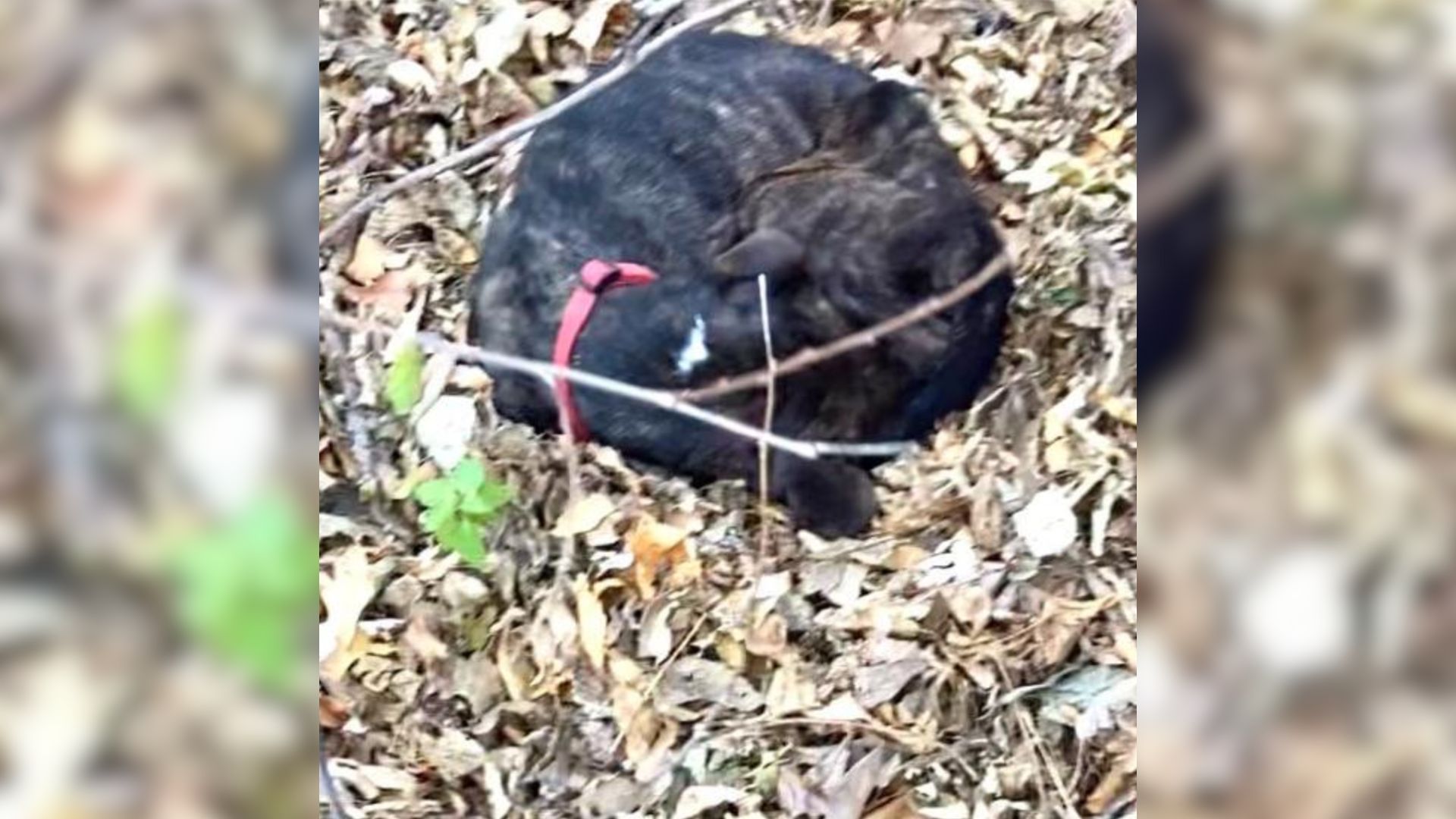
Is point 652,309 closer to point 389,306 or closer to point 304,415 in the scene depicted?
point 389,306

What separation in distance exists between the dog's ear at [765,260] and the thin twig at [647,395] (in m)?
0.19

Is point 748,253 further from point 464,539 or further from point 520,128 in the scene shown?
point 464,539

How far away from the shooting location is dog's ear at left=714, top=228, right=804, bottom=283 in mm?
1776

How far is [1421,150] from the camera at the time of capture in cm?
60

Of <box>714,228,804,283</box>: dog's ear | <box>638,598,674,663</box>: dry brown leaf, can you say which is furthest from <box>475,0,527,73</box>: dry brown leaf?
<box>638,598,674,663</box>: dry brown leaf

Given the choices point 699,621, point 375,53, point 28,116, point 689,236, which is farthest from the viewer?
point 375,53

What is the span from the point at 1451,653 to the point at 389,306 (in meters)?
1.59

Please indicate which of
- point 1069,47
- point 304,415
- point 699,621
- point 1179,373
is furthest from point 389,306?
point 1179,373

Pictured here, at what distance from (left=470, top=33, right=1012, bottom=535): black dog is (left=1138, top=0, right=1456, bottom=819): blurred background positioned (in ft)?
3.68

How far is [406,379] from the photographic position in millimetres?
1931

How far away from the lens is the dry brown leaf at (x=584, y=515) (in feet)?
6.04

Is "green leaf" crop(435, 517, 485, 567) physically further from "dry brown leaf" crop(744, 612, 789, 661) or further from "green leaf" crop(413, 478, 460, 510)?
"dry brown leaf" crop(744, 612, 789, 661)

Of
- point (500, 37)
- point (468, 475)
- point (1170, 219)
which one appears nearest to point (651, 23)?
point (500, 37)

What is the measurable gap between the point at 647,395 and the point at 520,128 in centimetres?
45
